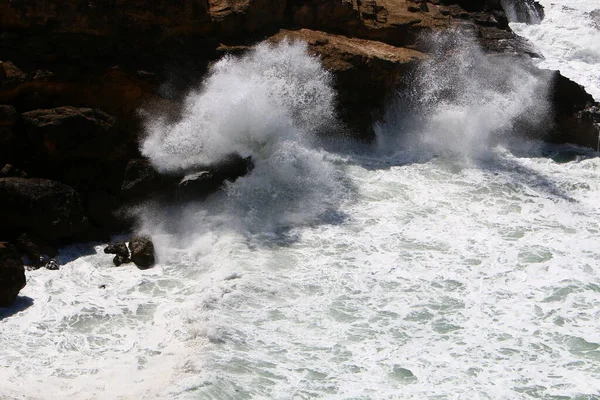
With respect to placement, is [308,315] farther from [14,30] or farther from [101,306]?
[14,30]

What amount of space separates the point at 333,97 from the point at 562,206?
4.62 metres

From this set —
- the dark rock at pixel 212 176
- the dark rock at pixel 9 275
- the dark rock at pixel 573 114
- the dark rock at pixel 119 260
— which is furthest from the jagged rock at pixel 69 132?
the dark rock at pixel 573 114

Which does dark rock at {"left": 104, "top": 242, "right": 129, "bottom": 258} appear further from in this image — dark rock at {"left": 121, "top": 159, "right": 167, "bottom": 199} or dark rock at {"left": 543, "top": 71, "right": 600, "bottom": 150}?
dark rock at {"left": 543, "top": 71, "right": 600, "bottom": 150}

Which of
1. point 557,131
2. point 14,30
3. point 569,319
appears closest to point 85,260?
point 14,30

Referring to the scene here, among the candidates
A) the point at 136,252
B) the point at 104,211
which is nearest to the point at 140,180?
the point at 104,211

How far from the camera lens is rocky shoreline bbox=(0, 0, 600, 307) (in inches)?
480

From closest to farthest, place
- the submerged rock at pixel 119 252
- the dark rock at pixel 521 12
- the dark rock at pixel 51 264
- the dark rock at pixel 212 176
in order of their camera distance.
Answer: the dark rock at pixel 51 264 < the submerged rock at pixel 119 252 < the dark rock at pixel 212 176 < the dark rock at pixel 521 12

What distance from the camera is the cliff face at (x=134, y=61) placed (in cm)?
1280

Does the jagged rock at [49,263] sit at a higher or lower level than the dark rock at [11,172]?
lower

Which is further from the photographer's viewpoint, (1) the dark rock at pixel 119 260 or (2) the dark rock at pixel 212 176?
(2) the dark rock at pixel 212 176

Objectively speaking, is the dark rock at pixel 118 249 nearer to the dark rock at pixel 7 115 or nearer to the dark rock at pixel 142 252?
the dark rock at pixel 142 252

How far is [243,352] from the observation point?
9.54 meters

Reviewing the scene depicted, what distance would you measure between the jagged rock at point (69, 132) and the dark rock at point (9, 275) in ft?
8.26

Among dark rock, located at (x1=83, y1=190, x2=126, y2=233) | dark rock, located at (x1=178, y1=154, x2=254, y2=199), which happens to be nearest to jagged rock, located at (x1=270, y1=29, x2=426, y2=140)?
dark rock, located at (x1=178, y1=154, x2=254, y2=199)
